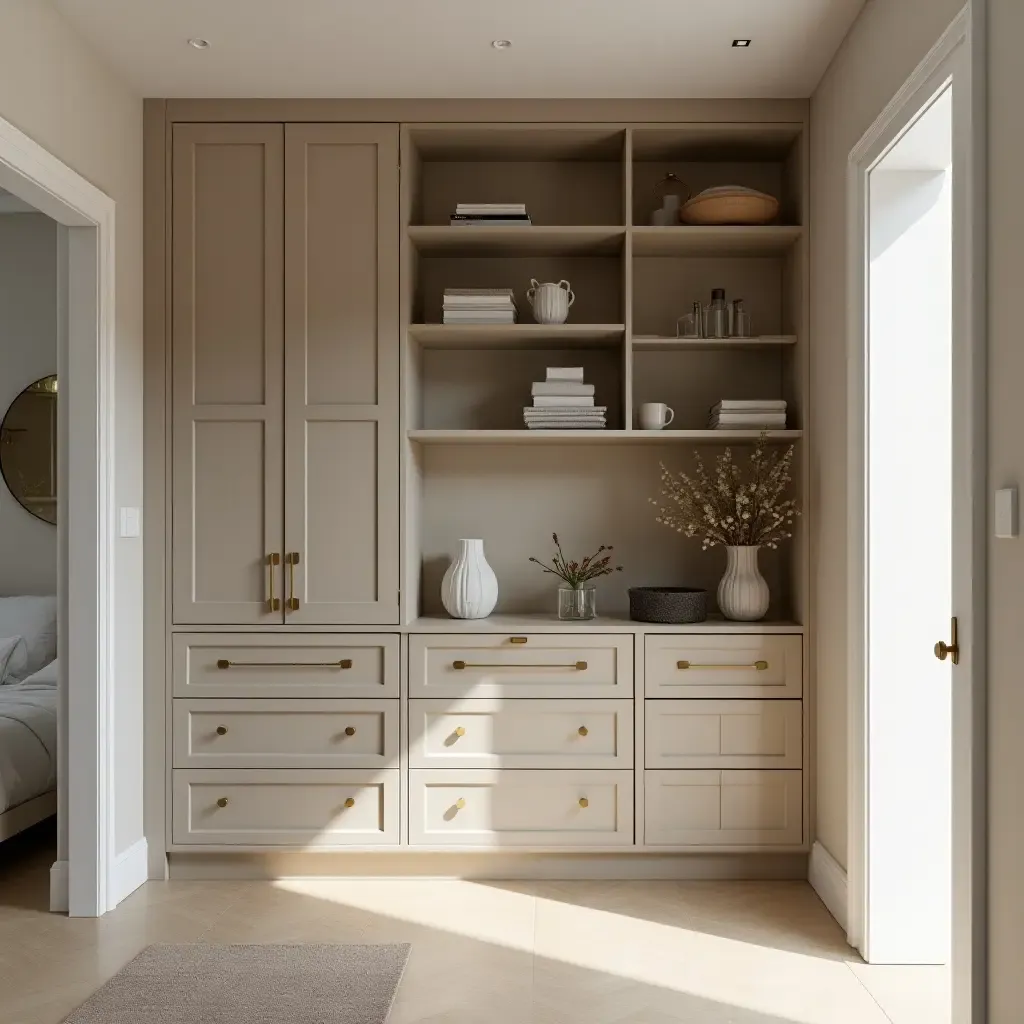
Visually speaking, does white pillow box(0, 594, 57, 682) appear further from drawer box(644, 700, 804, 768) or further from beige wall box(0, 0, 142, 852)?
drawer box(644, 700, 804, 768)

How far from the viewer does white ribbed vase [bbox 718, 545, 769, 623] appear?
3631 millimetres

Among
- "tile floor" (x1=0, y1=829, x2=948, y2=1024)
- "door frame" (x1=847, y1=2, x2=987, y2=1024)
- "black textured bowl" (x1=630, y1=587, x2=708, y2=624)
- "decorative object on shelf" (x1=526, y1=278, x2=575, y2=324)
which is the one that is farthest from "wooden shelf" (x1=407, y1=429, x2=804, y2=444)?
"tile floor" (x1=0, y1=829, x2=948, y2=1024)

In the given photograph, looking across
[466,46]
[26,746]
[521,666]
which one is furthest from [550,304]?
[26,746]

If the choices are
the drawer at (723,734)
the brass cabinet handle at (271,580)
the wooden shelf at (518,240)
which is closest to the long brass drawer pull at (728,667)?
the drawer at (723,734)

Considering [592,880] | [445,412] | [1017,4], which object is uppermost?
[1017,4]

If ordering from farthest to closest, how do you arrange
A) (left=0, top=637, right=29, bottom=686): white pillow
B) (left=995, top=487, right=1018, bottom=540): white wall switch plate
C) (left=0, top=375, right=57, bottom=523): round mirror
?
(left=0, top=375, right=57, bottom=523): round mirror
(left=0, top=637, right=29, bottom=686): white pillow
(left=995, top=487, right=1018, bottom=540): white wall switch plate

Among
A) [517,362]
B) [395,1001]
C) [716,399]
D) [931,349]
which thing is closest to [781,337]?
[716,399]

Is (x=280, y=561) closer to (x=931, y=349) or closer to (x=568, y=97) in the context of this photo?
(x=568, y=97)

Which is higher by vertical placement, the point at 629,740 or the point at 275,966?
the point at 629,740

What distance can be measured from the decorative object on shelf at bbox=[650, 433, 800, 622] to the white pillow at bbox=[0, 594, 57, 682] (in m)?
2.72

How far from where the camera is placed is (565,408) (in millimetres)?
3633

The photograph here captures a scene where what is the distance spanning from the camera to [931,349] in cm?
291

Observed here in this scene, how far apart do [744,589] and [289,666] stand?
1.61 m

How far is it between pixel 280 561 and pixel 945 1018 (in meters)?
2.39
